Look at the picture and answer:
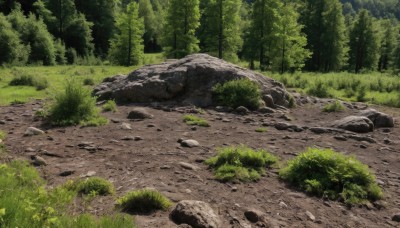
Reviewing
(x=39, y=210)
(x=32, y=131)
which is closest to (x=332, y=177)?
(x=39, y=210)

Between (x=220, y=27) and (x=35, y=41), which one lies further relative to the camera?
(x=220, y=27)

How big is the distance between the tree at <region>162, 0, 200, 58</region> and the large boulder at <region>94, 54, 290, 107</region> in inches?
1108

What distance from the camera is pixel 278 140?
33.3ft

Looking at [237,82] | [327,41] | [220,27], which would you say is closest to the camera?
[237,82]

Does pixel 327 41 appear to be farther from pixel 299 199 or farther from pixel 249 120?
pixel 299 199

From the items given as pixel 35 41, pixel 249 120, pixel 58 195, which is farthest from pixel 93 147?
pixel 35 41

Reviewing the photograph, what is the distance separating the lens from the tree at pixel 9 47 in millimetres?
31953

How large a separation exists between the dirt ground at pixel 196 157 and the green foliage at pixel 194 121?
0.27 m

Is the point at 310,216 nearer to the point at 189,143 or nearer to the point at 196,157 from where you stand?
the point at 196,157

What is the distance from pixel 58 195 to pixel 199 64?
35.8 feet

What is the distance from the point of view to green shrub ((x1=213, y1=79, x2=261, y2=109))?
14133 mm

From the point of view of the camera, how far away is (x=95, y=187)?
5.94 metres

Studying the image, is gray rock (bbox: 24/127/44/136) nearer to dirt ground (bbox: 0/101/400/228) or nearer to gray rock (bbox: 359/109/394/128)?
dirt ground (bbox: 0/101/400/228)

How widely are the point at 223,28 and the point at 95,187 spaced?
41.3 meters
